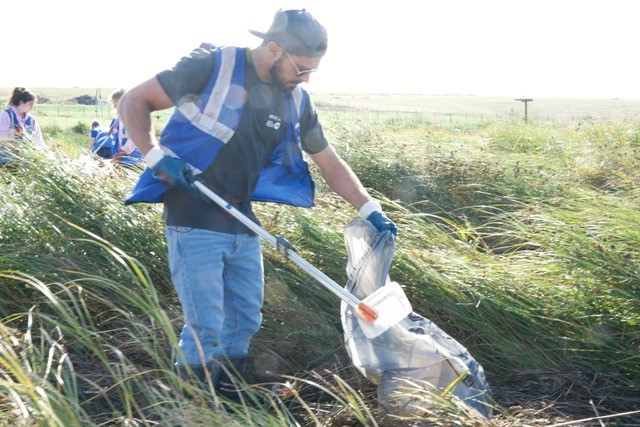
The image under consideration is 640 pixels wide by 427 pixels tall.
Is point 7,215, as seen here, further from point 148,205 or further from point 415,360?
point 415,360

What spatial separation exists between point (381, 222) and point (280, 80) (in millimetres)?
726

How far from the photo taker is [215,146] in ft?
9.32

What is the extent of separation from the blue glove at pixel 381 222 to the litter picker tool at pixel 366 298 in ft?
1.12

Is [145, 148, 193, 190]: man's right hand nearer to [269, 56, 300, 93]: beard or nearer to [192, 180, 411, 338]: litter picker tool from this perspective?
[192, 180, 411, 338]: litter picker tool

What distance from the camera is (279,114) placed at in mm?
2994

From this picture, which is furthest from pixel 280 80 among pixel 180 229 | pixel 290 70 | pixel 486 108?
pixel 486 108

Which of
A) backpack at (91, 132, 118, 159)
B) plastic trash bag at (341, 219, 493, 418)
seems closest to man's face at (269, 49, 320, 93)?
plastic trash bag at (341, 219, 493, 418)

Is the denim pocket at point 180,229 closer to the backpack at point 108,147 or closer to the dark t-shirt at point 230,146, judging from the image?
the dark t-shirt at point 230,146

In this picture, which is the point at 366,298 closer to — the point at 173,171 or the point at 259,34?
the point at 173,171

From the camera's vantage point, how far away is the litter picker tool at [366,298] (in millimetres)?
2652

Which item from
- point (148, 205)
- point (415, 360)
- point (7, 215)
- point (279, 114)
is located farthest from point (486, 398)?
point (7, 215)

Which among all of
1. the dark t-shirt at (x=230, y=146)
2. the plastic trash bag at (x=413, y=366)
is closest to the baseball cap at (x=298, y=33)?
the dark t-shirt at (x=230, y=146)

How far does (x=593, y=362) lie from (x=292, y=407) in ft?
4.49

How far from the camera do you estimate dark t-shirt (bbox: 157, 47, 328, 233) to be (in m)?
2.77
